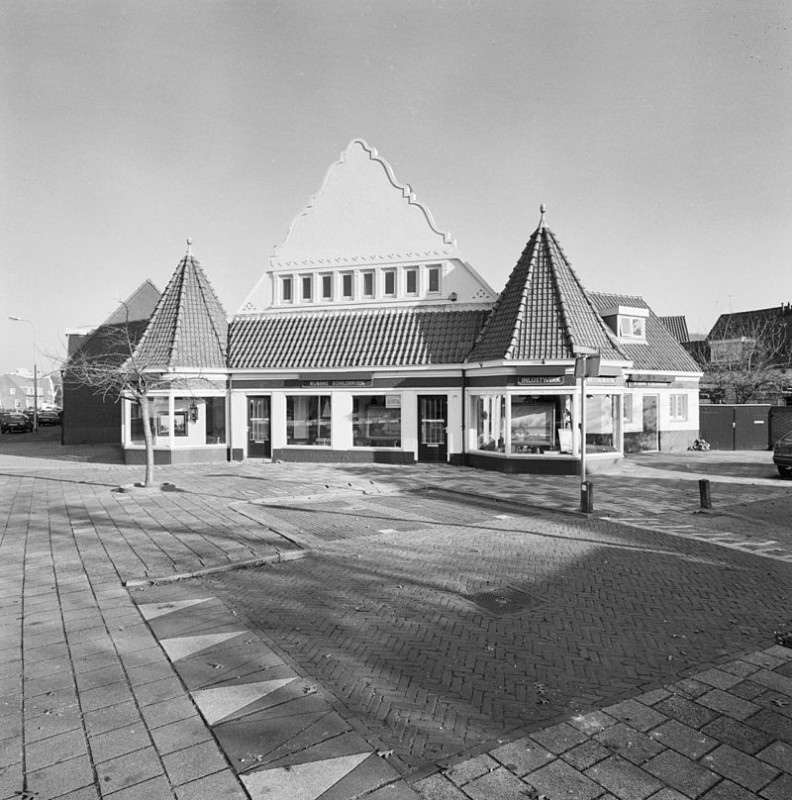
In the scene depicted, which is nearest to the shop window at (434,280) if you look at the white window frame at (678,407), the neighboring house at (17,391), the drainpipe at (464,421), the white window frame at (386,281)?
the white window frame at (386,281)

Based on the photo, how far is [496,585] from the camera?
692 cm

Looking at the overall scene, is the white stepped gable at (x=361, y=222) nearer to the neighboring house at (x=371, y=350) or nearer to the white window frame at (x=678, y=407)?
the neighboring house at (x=371, y=350)

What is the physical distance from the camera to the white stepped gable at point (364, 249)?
20438mm

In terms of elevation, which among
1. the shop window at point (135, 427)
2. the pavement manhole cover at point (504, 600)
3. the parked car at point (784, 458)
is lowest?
the pavement manhole cover at point (504, 600)

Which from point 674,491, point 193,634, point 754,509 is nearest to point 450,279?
point 674,491

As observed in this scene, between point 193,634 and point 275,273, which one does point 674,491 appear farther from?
point 275,273

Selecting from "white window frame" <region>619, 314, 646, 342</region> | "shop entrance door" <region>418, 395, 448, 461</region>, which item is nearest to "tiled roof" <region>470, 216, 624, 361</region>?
"shop entrance door" <region>418, 395, 448, 461</region>

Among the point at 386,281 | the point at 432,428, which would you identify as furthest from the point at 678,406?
the point at 386,281

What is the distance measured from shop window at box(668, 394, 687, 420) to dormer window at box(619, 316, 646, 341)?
3084 millimetres

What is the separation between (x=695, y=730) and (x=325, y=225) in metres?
20.3

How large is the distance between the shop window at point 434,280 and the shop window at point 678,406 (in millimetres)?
11953

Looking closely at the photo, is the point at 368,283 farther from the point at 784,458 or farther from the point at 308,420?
the point at 784,458

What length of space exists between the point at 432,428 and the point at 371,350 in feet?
11.4

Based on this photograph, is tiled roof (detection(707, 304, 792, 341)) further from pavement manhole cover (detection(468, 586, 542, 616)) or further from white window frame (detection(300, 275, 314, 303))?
pavement manhole cover (detection(468, 586, 542, 616))
